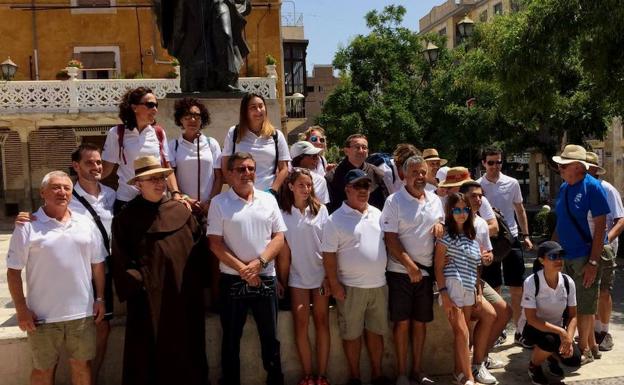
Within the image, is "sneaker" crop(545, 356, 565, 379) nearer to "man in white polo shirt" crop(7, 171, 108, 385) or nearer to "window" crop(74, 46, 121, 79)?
"man in white polo shirt" crop(7, 171, 108, 385)

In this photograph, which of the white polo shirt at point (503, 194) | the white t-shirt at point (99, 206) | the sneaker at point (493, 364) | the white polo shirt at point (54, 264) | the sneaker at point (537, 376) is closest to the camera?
the white polo shirt at point (54, 264)

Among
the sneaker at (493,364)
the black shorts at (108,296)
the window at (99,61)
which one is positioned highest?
the window at (99,61)

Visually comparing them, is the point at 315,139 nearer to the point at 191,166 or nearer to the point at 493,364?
the point at 191,166

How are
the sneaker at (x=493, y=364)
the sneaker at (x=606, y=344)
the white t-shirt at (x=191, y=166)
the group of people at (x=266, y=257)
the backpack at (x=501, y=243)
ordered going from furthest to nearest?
the sneaker at (x=606, y=344)
the backpack at (x=501, y=243)
the sneaker at (x=493, y=364)
the white t-shirt at (x=191, y=166)
the group of people at (x=266, y=257)

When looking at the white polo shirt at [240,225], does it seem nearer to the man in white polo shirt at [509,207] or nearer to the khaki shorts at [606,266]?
the man in white polo shirt at [509,207]

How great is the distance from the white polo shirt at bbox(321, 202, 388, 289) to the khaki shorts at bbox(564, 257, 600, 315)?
2.07 meters

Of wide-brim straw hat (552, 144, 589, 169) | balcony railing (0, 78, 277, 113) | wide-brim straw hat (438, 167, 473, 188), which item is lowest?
wide-brim straw hat (438, 167, 473, 188)

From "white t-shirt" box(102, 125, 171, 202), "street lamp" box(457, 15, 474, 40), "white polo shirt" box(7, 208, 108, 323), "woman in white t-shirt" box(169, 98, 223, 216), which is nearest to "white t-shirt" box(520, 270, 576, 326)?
"woman in white t-shirt" box(169, 98, 223, 216)

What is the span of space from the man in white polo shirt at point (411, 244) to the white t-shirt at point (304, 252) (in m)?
0.55

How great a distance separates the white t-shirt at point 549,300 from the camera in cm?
532

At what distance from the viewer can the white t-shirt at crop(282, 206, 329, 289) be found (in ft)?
16.2

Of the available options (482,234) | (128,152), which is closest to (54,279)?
(128,152)

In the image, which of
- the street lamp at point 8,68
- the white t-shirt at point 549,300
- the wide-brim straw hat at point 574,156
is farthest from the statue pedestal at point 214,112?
the street lamp at point 8,68

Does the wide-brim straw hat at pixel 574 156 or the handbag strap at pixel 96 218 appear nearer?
the handbag strap at pixel 96 218
